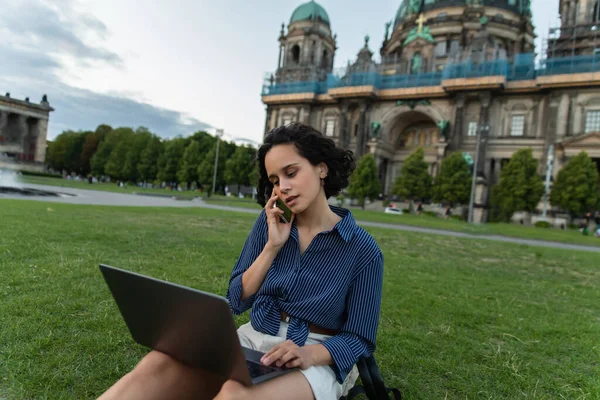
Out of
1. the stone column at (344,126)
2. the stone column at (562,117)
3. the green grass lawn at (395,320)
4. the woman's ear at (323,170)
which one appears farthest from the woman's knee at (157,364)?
the stone column at (344,126)

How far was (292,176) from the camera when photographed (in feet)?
7.29

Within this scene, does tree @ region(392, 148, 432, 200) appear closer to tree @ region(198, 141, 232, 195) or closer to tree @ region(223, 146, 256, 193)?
tree @ region(223, 146, 256, 193)

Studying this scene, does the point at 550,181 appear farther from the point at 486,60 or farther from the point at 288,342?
the point at 288,342

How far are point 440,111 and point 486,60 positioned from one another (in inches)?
283

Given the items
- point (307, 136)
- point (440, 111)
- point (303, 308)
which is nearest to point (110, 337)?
point (303, 308)

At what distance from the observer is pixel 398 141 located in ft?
178

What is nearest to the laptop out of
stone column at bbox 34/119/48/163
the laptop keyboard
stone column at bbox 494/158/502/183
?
the laptop keyboard

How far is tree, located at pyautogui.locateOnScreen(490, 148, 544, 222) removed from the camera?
37.1 metres

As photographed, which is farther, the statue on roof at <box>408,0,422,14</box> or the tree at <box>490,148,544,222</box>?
the statue on roof at <box>408,0,422,14</box>

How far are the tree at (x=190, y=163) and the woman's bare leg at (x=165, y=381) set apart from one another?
59557 mm

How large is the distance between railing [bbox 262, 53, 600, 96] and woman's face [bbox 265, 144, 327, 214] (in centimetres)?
4765

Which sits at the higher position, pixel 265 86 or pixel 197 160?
pixel 265 86

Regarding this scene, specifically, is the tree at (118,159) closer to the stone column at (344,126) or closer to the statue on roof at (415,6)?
the stone column at (344,126)

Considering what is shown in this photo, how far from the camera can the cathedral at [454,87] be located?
41.0 meters
